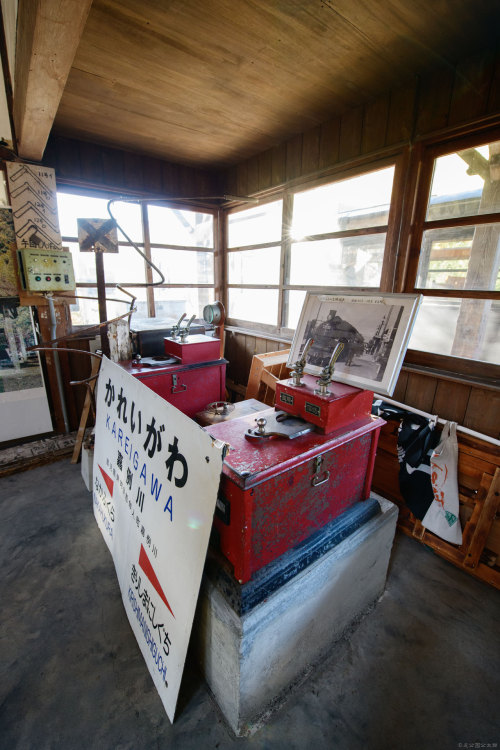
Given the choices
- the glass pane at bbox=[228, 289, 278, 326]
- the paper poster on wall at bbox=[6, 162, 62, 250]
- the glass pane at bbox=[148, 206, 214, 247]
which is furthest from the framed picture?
the glass pane at bbox=[148, 206, 214, 247]

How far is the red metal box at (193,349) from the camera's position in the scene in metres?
2.57

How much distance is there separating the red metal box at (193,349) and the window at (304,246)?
115 cm

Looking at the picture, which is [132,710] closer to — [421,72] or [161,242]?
[421,72]

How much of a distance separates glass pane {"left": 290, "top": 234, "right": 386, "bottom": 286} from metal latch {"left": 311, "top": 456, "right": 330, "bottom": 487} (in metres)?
1.93

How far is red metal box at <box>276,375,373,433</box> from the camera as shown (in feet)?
4.12

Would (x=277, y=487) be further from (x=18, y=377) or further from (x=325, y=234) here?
(x=18, y=377)

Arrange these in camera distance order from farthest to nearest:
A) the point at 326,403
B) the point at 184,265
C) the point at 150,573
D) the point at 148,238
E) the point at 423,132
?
the point at 184,265 < the point at 148,238 < the point at 423,132 < the point at 150,573 < the point at 326,403

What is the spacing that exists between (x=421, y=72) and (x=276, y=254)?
191 centimetres

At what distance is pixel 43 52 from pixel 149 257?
2599 mm

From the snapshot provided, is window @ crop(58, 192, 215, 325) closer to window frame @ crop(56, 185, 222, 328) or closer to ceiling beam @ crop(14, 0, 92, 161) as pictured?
window frame @ crop(56, 185, 222, 328)

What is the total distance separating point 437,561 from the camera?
6.88ft

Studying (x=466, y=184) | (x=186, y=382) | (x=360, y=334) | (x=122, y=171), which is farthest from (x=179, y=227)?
(x=360, y=334)

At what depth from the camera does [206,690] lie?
53.3 inches

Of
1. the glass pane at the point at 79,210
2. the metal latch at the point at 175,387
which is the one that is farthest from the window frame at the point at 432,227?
the glass pane at the point at 79,210
